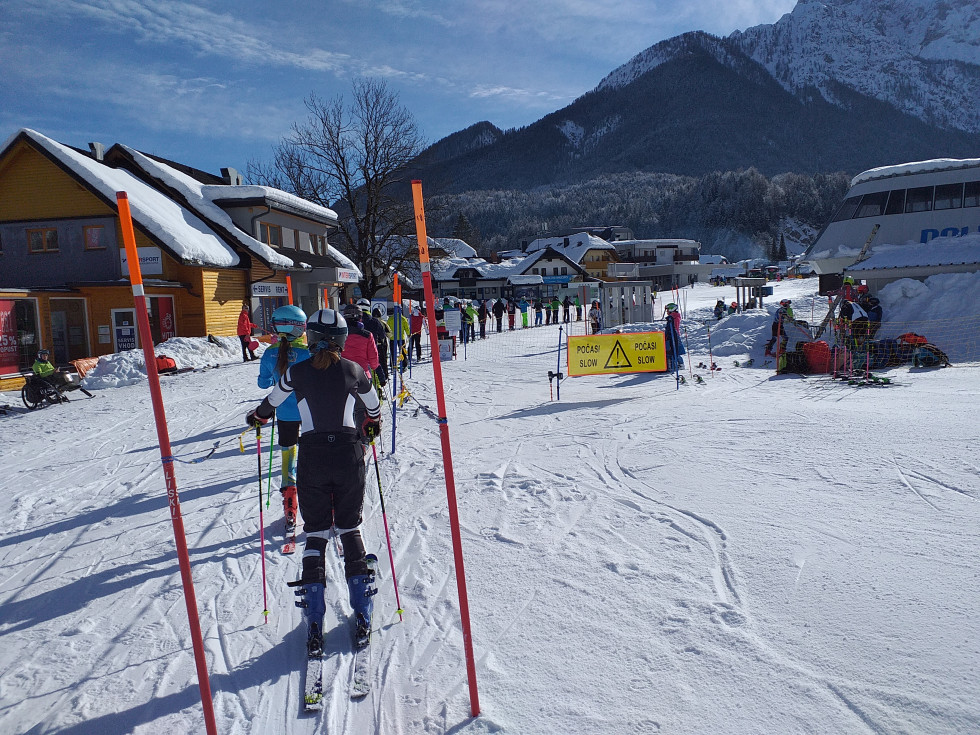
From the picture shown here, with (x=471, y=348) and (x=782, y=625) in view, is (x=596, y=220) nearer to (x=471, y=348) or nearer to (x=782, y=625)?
(x=471, y=348)

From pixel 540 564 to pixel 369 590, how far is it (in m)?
1.52

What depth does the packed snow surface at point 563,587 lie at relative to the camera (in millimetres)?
2918

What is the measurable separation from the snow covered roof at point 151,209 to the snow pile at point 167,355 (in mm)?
2983

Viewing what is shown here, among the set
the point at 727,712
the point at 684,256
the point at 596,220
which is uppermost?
the point at 596,220

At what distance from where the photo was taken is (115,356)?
54.2 ft

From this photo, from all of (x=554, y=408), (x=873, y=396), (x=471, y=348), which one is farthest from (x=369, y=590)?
(x=471, y=348)

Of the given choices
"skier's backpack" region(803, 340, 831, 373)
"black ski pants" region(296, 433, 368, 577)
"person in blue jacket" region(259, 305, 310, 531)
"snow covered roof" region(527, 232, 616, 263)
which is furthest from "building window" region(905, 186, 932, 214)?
"snow covered roof" region(527, 232, 616, 263)

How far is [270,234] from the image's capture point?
27125mm

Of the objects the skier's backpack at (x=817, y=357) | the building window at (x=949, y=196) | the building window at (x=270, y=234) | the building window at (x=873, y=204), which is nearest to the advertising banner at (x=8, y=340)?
the building window at (x=270, y=234)

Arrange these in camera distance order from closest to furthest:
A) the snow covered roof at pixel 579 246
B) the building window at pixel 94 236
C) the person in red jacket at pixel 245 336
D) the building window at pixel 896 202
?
the building window at pixel 896 202 → the person in red jacket at pixel 245 336 → the building window at pixel 94 236 → the snow covered roof at pixel 579 246

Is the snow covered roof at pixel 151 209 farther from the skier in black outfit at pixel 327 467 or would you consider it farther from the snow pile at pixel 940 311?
the snow pile at pixel 940 311

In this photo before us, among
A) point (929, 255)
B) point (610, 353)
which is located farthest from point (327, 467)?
point (929, 255)

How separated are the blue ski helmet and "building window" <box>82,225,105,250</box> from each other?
2051 centimetres

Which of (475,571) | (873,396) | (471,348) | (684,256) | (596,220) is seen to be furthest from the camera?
(596,220)
